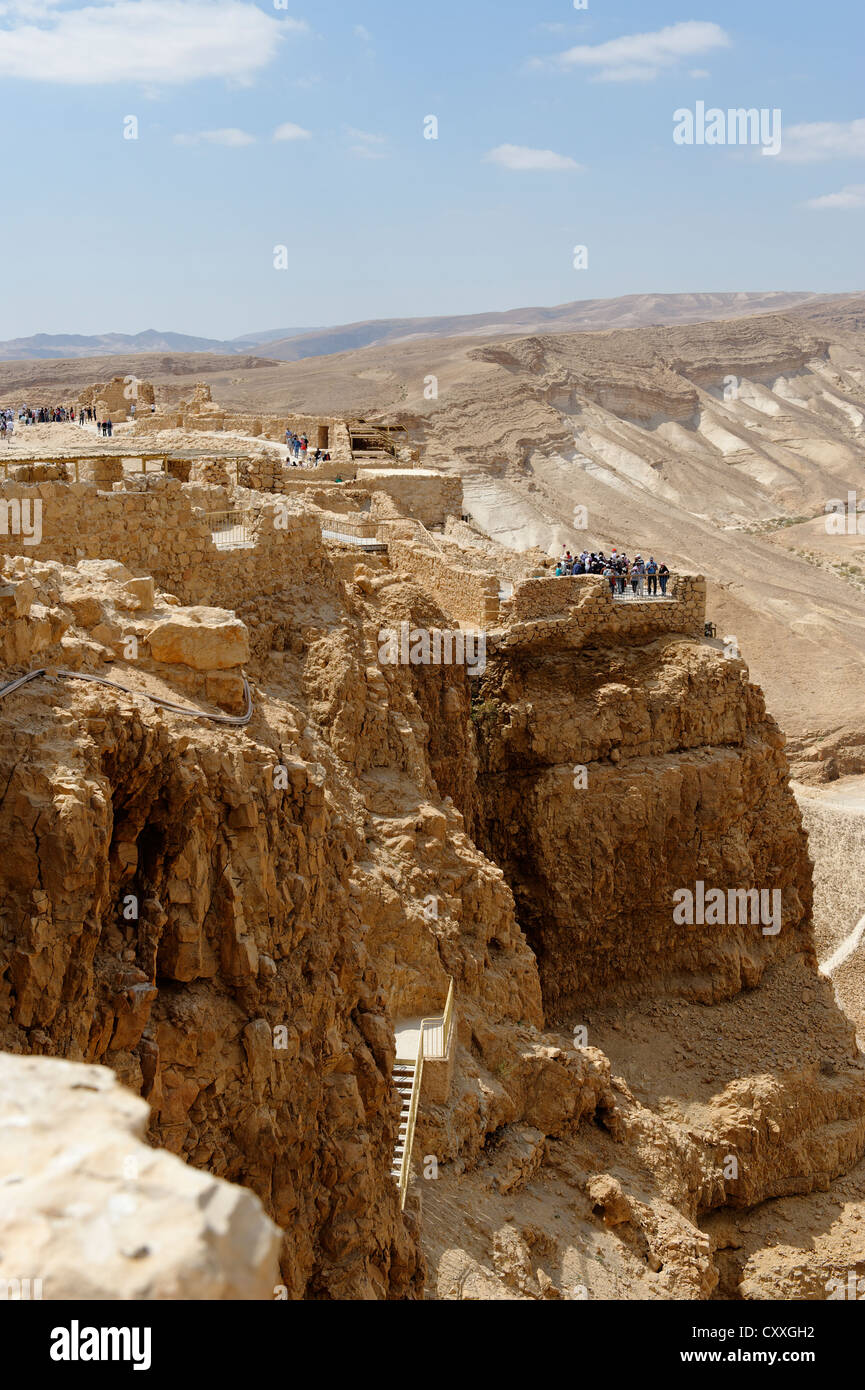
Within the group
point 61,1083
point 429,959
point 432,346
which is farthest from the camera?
point 432,346

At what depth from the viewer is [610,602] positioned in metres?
19.8

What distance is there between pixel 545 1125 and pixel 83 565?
24.5 ft

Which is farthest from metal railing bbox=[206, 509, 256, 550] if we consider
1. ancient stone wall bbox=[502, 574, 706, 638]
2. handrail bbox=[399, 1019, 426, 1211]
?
ancient stone wall bbox=[502, 574, 706, 638]

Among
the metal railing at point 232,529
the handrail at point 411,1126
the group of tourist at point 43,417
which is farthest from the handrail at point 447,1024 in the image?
the group of tourist at point 43,417

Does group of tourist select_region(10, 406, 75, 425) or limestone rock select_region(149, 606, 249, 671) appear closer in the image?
limestone rock select_region(149, 606, 249, 671)

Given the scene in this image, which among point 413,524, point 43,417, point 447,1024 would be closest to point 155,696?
point 447,1024

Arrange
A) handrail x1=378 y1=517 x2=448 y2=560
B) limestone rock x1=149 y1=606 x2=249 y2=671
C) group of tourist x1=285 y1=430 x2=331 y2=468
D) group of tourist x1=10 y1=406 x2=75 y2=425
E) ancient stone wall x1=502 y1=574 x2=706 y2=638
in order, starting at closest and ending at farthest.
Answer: limestone rock x1=149 y1=606 x2=249 y2=671 < ancient stone wall x1=502 y1=574 x2=706 y2=638 < handrail x1=378 y1=517 x2=448 y2=560 < group of tourist x1=285 y1=430 x2=331 y2=468 < group of tourist x1=10 y1=406 x2=75 y2=425

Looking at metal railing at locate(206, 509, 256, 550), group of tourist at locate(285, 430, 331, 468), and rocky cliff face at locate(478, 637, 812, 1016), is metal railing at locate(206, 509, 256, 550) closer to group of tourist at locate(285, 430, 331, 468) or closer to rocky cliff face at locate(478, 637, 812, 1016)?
rocky cliff face at locate(478, 637, 812, 1016)

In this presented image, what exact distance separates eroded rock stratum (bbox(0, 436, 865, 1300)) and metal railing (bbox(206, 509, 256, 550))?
0.97ft

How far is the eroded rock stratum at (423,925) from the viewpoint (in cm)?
614

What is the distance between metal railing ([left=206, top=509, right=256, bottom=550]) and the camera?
557 inches

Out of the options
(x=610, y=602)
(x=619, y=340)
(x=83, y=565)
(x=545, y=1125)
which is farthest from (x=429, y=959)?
(x=619, y=340)

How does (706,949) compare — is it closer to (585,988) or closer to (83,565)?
(585,988)

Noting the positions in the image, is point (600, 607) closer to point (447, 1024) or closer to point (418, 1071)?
point (447, 1024)
